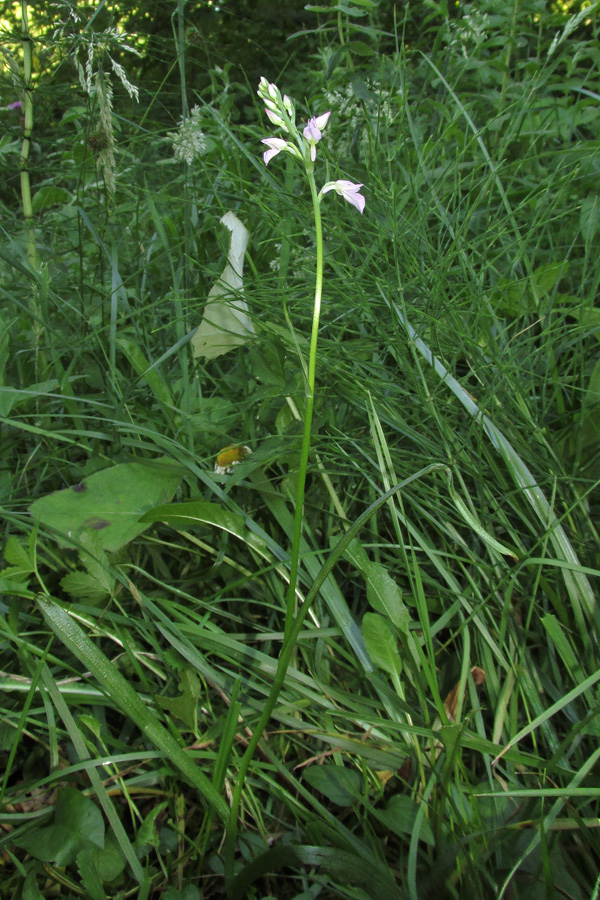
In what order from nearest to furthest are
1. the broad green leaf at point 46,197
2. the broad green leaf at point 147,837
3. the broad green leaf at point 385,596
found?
the broad green leaf at point 147,837
the broad green leaf at point 385,596
the broad green leaf at point 46,197

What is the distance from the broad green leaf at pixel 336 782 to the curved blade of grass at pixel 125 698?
128mm

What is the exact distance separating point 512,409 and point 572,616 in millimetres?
360

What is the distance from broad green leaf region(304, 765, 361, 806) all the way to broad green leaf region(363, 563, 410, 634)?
193mm

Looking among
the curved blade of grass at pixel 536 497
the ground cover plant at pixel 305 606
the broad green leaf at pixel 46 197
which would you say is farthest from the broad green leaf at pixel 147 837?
the broad green leaf at pixel 46 197

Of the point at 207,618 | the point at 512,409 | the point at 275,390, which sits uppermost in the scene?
the point at 275,390

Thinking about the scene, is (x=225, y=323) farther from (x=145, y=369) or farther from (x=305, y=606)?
(x=305, y=606)

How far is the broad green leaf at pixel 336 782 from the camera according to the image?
710 millimetres

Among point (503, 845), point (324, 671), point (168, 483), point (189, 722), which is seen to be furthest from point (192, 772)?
point (168, 483)

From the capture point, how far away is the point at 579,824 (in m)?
0.62

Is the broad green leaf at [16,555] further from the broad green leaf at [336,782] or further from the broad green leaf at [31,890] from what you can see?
the broad green leaf at [336,782]

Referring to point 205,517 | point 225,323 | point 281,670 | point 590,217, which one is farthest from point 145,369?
point 590,217

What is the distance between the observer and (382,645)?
2.58 feet

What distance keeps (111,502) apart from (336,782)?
21.2 inches

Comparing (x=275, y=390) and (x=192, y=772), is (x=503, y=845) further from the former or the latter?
(x=275, y=390)
